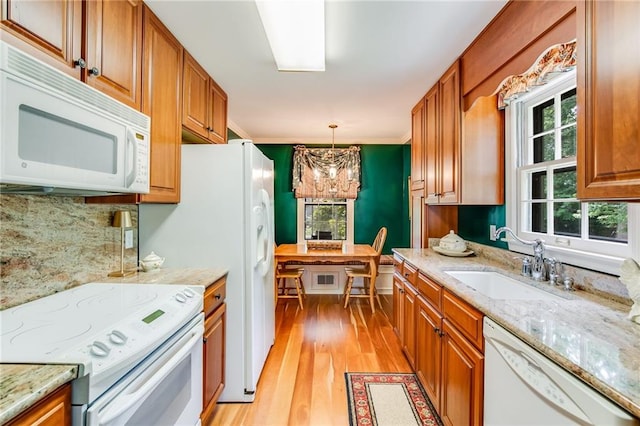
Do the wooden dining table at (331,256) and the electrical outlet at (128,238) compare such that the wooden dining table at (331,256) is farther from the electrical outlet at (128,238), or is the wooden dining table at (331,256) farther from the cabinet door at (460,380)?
the cabinet door at (460,380)

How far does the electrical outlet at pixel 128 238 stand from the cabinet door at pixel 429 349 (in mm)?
1989

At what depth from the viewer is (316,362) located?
2488 mm

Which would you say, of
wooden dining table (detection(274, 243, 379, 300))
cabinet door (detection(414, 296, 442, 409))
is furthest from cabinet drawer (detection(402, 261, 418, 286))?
wooden dining table (detection(274, 243, 379, 300))

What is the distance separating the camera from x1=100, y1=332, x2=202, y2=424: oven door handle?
2.76ft

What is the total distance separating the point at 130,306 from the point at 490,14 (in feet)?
7.54

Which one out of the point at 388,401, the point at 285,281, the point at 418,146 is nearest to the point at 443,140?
the point at 418,146

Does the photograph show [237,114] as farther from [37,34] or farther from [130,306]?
[130,306]

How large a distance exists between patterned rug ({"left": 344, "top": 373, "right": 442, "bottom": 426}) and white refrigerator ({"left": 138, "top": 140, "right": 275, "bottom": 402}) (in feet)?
2.40

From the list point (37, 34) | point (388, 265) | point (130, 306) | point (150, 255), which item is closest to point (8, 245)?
point (130, 306)

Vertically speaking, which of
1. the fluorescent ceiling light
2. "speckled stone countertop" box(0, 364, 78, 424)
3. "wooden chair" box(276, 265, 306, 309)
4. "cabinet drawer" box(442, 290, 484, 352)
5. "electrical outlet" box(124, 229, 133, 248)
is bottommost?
"wooden chair" box(276, 265, 306, 309)

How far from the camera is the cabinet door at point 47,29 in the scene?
3.04 feet

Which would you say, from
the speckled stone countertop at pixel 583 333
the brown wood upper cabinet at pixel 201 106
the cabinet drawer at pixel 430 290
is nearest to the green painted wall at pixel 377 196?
the brown wood upper cabinet at pixel 201 106

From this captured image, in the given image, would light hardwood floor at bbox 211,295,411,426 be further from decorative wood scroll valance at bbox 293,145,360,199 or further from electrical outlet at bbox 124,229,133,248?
decorative wood scroll valance at bbox 293,145,360,199

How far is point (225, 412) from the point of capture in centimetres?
188
